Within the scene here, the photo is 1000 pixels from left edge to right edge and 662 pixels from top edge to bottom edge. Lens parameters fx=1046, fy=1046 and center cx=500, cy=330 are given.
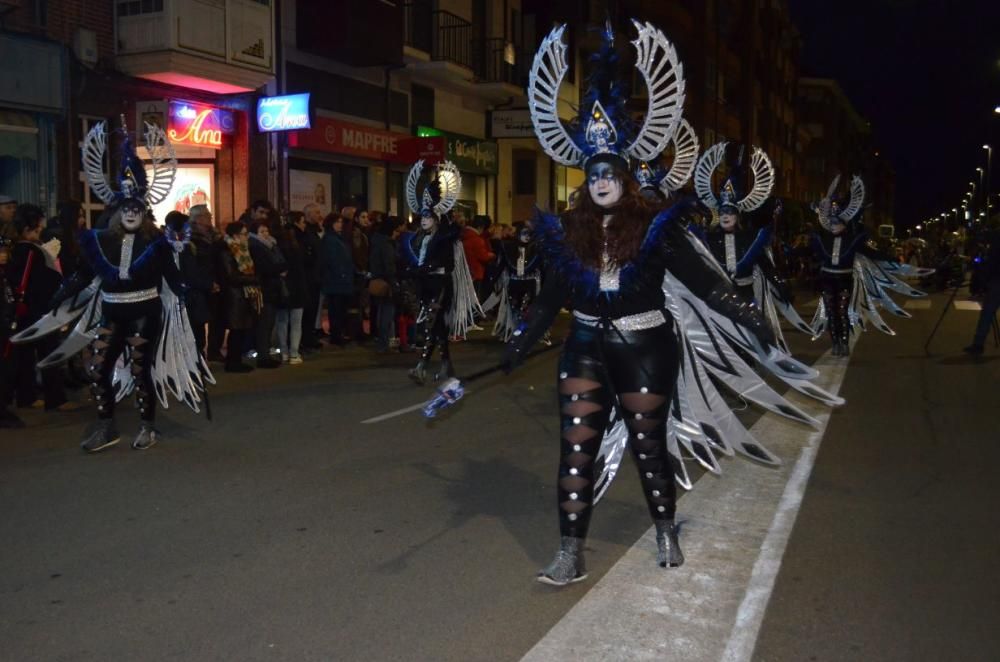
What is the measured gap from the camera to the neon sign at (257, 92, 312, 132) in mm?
19047

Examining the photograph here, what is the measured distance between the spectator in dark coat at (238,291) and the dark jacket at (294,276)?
55 centimetres

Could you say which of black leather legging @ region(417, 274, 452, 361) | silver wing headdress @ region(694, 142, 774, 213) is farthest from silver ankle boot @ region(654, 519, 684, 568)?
silver wing headdress @ region(694, 142, 774, 213)

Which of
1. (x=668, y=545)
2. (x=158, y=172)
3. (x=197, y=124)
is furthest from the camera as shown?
(x=197, y=124)

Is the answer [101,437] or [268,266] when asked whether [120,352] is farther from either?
[268,266]

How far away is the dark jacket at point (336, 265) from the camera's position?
1446 cm

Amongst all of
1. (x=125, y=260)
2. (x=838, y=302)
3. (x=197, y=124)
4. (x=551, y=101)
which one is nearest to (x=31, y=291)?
(x=125, y=260)

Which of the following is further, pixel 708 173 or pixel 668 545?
pixel 708 173

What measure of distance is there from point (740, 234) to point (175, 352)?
5.87m

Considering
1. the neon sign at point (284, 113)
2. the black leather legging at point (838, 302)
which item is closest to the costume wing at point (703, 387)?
the black leather legging at point (838, 302)

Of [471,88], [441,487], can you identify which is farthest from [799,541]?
[471,88]

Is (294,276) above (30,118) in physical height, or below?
below

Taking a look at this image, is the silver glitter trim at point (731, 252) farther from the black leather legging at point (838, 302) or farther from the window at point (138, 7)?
the window at point (138, 7)

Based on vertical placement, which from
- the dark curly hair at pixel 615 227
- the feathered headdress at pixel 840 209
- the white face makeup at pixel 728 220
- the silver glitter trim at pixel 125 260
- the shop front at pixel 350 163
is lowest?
the silver glitter trim at pixel 125 260

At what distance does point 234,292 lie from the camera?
12.2m
